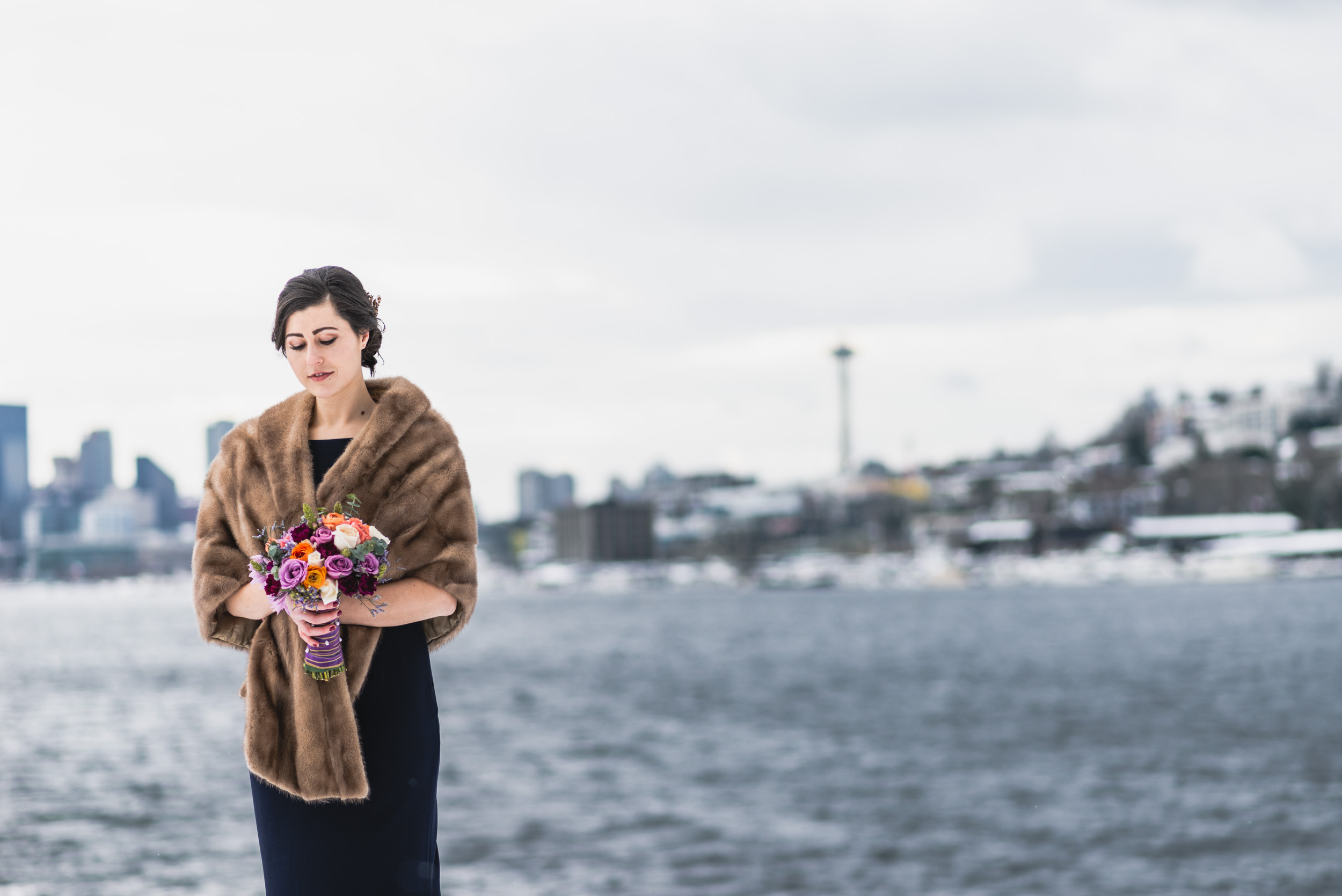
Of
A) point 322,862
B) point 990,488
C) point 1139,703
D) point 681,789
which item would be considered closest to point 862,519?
point 990,488

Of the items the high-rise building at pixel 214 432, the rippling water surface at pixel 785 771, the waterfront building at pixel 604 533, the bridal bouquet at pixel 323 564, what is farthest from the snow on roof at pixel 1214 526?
the bridal bouquet at pixel 323 564

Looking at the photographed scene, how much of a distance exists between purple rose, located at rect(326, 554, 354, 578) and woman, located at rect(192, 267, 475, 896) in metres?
0.21

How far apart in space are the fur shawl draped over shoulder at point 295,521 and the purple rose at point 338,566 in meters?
0.22

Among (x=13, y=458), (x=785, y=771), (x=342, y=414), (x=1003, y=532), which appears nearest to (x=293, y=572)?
(x=342, y=414)

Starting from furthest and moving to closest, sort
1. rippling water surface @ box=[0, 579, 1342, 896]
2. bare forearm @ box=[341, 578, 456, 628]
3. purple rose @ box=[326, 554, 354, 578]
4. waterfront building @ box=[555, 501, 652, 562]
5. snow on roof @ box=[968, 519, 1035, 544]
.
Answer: waterfront building @ box=[555, 501, 652, 562], snow on roof @ box=[968, 519, 1035, 544], rippling water surface @ box=[0, 579, 1342, 896], bare forearm @ box=[341, 578, 456, 628], purple rose @ box=[326, 554, 354, 578]

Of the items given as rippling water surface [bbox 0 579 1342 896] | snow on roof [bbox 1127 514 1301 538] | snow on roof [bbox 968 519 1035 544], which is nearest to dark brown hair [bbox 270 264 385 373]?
rippling water surface [bbox 0 579 1342 896]

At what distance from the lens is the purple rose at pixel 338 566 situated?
252cm

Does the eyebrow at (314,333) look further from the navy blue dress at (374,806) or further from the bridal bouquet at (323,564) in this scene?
the bridal bouquet at (323,564)

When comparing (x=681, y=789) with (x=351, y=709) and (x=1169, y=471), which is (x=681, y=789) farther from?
(x=1169, y=471)

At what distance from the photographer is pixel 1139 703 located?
4288cm

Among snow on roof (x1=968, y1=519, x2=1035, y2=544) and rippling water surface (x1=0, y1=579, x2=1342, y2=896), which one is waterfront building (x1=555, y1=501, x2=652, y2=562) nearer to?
snow on roof (x1=968, y1=519, x2=1035, y2=544)

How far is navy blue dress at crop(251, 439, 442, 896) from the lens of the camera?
2.86 metres

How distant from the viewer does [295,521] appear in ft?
8.97

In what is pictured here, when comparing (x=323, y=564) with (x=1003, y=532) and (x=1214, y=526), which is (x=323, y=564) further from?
(x=1003, y=532)
